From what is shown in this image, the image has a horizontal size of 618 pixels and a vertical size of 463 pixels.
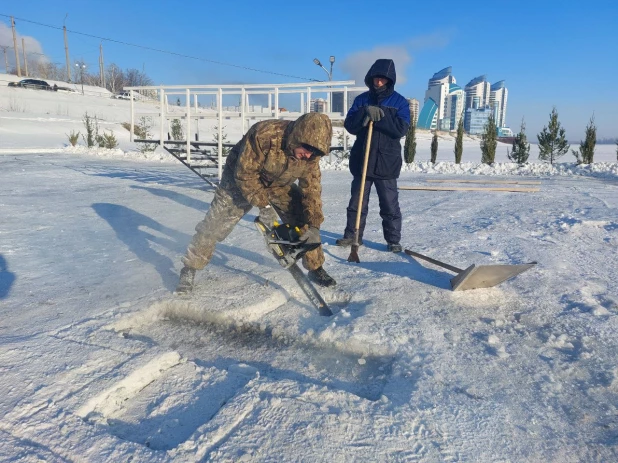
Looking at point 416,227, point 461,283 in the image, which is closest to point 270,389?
point 461,283

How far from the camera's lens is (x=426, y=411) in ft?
6.29

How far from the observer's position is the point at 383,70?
4.07 metres

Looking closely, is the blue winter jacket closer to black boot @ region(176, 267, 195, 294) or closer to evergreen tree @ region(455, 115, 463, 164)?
black boot @ region(176, 267, 195, 294)

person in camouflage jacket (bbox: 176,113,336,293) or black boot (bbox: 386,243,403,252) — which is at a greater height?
person in camouflage jacket (bbox: 176,113,336,293)

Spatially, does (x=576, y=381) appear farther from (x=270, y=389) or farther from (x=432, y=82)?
(x=432, y=82)

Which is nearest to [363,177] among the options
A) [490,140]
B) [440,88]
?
[490,140]

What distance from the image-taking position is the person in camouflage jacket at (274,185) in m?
Result: 2.88

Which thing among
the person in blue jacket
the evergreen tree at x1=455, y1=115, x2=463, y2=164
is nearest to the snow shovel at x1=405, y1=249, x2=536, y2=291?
the person in blue jacket

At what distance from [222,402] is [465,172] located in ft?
39.6

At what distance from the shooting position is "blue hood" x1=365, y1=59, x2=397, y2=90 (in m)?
4.06

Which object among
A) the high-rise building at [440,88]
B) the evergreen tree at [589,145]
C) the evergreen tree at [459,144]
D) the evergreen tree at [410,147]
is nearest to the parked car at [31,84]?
the high-rise building at [440,88]

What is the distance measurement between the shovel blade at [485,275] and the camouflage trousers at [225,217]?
1.05 meters

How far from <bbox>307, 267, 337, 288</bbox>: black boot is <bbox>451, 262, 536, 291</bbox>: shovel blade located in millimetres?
895

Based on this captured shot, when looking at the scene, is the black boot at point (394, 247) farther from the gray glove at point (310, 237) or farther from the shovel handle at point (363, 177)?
the gray glove at point (310, 237)
